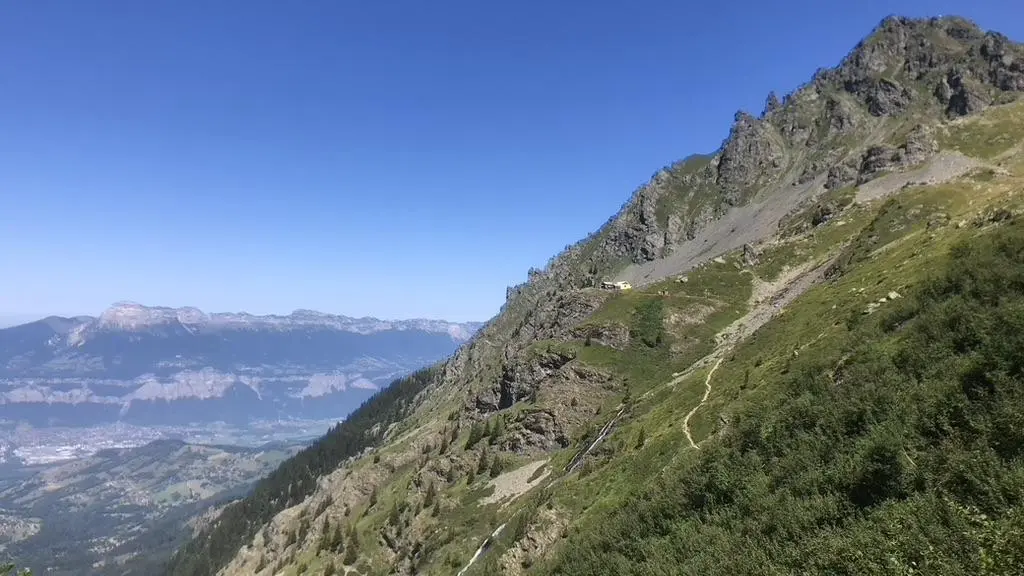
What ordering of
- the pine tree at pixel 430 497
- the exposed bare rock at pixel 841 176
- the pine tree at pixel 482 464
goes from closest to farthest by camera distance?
the pine tree at pixel 482 464 → the pine tree at pixel 430 497 → the exposed bare rock at pixel 841 176

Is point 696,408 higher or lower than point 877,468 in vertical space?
lower

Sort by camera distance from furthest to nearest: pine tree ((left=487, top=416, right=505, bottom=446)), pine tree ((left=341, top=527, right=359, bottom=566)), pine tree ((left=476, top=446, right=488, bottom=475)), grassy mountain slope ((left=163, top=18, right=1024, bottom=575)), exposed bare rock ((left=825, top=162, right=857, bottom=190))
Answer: exposed bare rock ((left=825, top=162, right=857, bottom=190))
pine tree ((left=341, top=527, right=359, bottom=566))
pine tree ((left=487, top=416, right=505, bottom=446))
pine tree ((left=476, top=446, right=488, bottom=475))
grassy mountain slope ((left=163, top=18, right=1024, bottom=575))

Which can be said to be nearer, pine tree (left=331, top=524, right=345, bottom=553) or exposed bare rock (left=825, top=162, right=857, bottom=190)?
pine tree (left=331, top=524, right=345, bottom=553)

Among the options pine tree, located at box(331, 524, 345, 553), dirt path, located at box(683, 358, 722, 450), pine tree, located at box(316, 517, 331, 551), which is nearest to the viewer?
dirt path, located at box(683, 358, 722, 450)

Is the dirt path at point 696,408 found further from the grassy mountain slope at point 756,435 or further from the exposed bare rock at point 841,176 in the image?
the exposed bare rock at point 841,176

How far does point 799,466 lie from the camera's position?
23281 millimetres

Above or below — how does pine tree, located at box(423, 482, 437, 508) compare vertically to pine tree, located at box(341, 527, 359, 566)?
above

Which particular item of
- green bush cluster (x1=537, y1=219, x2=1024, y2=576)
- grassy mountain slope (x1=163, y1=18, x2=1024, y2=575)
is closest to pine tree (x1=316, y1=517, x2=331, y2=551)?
grassy mountain slope (x1=163, y1=18, x2=1024, y2=575)

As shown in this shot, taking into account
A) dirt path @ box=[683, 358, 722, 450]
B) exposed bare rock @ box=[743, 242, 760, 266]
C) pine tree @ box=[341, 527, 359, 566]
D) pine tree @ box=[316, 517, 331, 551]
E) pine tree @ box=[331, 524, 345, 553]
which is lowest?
pine tree @ box=[316, 517, 331, 551]

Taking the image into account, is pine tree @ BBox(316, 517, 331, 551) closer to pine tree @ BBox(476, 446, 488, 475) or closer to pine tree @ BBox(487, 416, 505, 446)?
pine tree @ BBox(476, 446, 488, 475)

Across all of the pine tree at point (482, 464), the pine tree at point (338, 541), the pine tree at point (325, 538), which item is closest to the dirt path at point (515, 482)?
the pine tree at point (482, 464)

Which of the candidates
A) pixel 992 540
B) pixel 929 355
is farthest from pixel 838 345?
pixel 992 540

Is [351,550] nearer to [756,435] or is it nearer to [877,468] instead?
[756,435]

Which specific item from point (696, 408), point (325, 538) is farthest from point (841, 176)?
point (325, 538)
